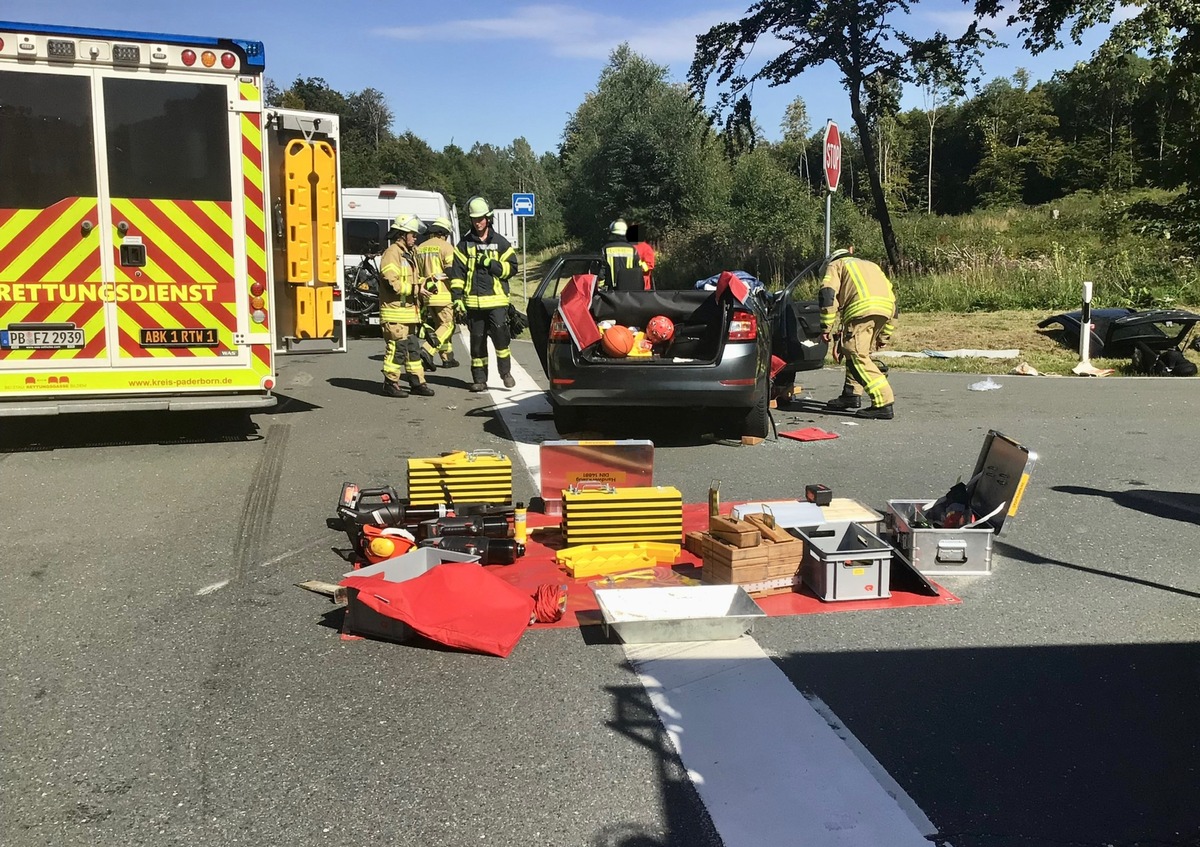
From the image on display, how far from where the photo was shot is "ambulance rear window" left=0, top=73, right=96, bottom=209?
7297 millimetres

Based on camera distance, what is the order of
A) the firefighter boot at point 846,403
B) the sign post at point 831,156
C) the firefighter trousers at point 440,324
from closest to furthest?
the firefighter boot at point 846,403 < the sign post at point 831,156 < the firefighter trousers at point 440,324

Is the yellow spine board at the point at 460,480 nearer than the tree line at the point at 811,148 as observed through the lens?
Yes

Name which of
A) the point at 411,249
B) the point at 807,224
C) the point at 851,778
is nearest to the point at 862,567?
the point at 851,778

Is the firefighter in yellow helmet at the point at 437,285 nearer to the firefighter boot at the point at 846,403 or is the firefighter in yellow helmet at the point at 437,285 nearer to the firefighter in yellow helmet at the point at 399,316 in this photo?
the firefighter in yellow helmet at the point at 399,316

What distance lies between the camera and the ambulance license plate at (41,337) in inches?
296

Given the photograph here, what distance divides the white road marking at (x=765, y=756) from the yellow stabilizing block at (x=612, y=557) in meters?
0.95

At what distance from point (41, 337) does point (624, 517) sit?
4.93m

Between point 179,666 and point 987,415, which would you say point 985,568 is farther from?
point 987,415


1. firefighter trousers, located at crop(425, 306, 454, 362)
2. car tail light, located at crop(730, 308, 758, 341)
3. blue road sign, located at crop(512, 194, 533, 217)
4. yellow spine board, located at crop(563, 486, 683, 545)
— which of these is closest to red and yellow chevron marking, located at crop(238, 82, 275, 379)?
car tail light, located at crop(730, 308, 758, 341)

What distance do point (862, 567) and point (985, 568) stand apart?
2.60ft

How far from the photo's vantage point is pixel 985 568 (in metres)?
4.99

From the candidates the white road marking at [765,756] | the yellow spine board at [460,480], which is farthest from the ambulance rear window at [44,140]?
the white road marking at [765,756]

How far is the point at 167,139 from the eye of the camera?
7719 millimetres

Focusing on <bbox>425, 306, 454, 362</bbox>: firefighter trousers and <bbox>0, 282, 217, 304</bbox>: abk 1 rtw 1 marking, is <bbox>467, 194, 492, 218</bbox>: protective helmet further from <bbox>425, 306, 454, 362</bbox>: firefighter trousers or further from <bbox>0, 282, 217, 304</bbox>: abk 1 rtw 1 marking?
<bbox>0, 282, 217, 304</bbox>: abk 1 rtw 1 marking
